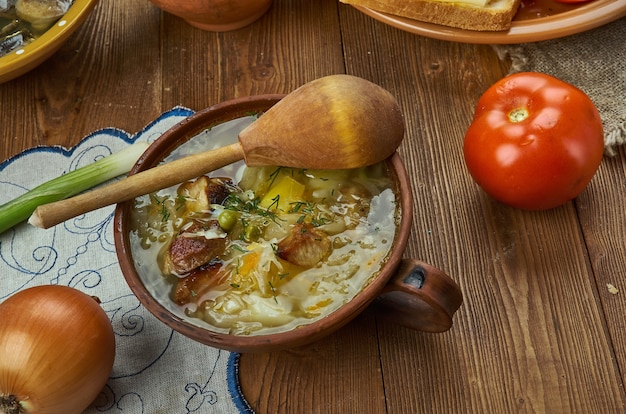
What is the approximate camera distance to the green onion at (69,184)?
198cm

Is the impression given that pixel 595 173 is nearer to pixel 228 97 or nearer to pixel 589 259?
pixel 589 259

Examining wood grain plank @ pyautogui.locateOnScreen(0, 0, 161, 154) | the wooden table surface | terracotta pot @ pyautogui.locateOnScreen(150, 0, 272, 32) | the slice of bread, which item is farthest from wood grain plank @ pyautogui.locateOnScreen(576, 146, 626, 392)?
wood grain plank @ pyautogui.locateOnScreen(0, 0, 161, 154)

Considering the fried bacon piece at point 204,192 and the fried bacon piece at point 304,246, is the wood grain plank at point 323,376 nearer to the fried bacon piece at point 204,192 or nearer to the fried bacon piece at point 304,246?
the fried bacon piece at point 304,246

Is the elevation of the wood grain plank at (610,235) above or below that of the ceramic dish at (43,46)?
below

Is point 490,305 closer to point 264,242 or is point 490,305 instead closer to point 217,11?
point 264,242

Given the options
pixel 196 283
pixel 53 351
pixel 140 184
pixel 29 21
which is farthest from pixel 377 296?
pixel 29 21

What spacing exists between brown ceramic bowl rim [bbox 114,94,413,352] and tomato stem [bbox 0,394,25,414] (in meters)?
0.31

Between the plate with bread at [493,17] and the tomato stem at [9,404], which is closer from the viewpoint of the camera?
the tomato stem at [9,404]

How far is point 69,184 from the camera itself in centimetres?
202

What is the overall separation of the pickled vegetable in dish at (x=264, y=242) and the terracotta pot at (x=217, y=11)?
2.28 feet

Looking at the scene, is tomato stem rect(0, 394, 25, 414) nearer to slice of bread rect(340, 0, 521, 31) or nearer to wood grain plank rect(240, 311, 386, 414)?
wood grain plank rect(240, 311, 386, 414)

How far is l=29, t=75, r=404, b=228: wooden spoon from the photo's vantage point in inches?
64.7

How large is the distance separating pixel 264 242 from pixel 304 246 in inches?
4.0

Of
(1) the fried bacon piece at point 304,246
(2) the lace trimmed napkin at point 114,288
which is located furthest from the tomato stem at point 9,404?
(1) the fried bacon piece at point 304,246
